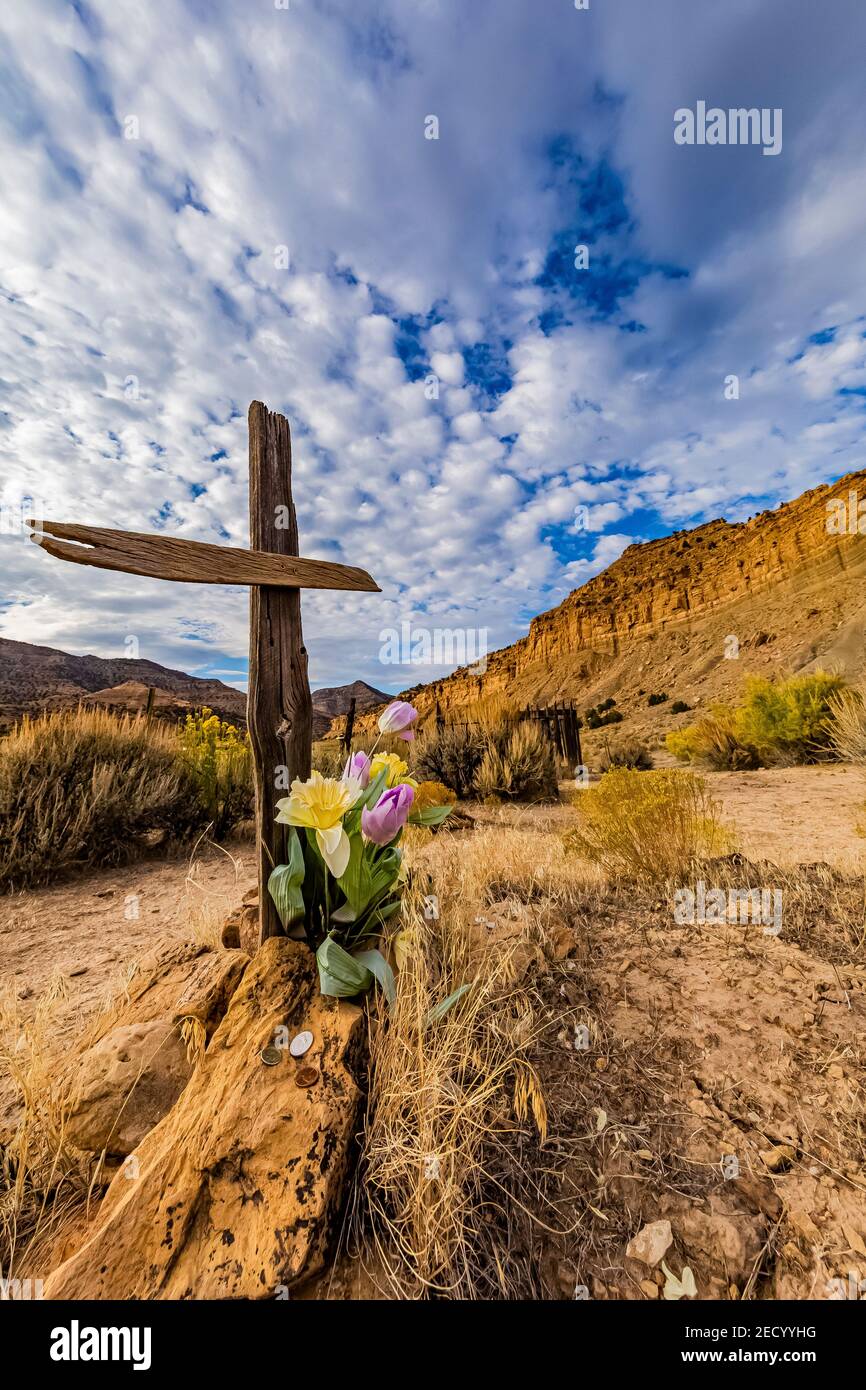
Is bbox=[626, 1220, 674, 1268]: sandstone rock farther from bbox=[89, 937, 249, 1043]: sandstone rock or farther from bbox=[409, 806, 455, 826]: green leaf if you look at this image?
bbox=[89, 937, 249, 1043]: sandstone rock

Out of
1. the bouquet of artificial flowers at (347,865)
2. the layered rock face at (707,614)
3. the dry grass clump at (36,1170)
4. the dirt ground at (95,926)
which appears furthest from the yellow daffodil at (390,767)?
the layered rock face at (707,614)

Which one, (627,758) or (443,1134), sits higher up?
(627,758)

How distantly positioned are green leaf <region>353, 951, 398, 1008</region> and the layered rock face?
13.5m

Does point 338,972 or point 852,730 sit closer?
point 338,972

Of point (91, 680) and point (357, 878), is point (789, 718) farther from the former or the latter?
point (91, 680)

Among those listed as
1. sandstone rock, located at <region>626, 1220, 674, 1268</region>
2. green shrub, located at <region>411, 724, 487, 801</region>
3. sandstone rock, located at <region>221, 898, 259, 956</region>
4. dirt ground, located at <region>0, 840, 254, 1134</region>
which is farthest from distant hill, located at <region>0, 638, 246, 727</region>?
sandstone rock, located at <region>626, 1220, 674, 1268</region>

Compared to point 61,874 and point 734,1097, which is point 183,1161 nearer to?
point 734,1097

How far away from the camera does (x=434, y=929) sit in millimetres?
2279

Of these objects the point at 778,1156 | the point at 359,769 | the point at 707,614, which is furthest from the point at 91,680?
the point at 707,614

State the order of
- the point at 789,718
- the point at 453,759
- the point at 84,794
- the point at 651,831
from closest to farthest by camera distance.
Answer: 1. the point at 651,831
2. the point at 84,794
3. the point at 453,759
4. the point at 789,718

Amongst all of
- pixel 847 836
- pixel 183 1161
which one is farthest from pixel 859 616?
pixel 183 1161

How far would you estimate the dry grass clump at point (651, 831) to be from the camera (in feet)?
11.3

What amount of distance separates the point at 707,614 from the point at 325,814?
109ft

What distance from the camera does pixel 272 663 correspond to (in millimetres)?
2123
